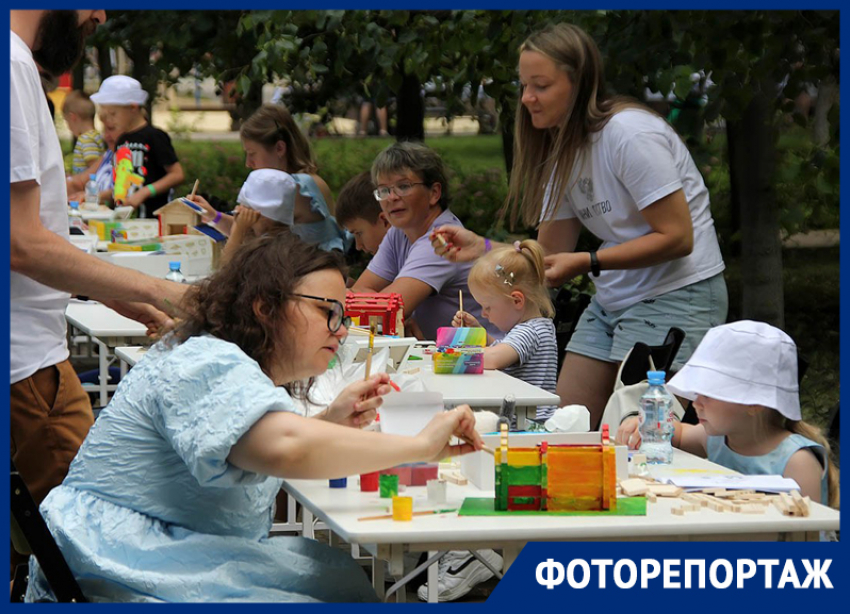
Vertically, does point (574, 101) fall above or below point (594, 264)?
above

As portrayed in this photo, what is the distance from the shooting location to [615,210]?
172 inches

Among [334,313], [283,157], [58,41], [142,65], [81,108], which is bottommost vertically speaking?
[334,313]

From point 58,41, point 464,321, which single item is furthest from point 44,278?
point 464,321

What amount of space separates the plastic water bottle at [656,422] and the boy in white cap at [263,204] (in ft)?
11.1

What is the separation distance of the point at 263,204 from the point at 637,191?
8.21 feet

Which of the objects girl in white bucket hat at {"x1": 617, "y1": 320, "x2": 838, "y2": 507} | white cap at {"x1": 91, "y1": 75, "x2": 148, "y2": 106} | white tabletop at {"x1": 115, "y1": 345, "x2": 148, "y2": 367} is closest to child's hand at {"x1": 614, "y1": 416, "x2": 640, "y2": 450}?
girl in white bucket hat at {"x1": 617, "y1": 320, "x2": 838, "y2": 507}

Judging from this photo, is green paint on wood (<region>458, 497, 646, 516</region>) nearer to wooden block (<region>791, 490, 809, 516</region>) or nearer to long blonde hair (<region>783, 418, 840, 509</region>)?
wooden block (<region>791, 490, 809, 516</region>)

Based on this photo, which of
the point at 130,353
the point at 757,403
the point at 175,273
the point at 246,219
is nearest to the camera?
the point at 757,403

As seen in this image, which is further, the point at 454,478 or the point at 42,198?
the point at 42,198

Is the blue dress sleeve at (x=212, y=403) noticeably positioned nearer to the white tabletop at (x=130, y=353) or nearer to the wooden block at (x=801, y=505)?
the wooden block at (x=801, y=505)

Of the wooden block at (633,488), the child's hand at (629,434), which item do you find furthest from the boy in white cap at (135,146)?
the wooden block at (633,488)

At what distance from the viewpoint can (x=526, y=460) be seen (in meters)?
2.50

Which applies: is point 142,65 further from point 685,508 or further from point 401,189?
point 685,508

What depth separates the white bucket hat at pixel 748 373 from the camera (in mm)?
3111
